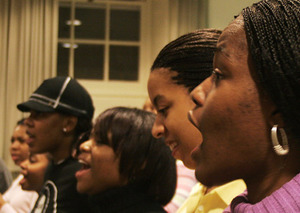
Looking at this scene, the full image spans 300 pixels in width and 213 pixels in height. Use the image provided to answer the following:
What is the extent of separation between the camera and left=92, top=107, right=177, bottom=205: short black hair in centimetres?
149

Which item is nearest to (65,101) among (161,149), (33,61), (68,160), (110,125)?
(68,160)

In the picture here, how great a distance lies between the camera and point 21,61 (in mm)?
3092

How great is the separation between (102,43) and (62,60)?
533mm

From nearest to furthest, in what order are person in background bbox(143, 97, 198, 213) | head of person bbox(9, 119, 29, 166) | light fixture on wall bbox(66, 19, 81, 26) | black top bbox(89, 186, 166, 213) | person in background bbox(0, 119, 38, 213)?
black top bbox(89, 186, 166, 213) → person in background bbox(143, 97, 198, 213) → person in background bbox(0, 119, 38, 213) → light fixture on wall bbox(66, 19, 81, 26) → head of person bbox(9, 119, 29, 166)

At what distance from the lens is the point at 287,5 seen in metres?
0.65

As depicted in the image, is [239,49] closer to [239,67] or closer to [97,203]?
[239,67]

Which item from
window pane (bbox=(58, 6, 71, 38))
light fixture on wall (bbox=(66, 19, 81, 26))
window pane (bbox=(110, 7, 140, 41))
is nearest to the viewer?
window pane (bbox=(58, 6, 71, 38))

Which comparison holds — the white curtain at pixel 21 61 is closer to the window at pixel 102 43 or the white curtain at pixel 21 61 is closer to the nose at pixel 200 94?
the window at pixel 102 43

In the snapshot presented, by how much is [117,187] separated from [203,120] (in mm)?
903

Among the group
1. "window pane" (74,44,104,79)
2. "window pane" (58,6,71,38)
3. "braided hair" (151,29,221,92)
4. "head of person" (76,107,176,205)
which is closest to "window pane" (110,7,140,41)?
"window pane" (74,44,104,79)

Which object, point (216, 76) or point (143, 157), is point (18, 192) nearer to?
point (143, 157)

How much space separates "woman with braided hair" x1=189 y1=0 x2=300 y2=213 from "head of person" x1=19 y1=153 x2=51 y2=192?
4.81 ft

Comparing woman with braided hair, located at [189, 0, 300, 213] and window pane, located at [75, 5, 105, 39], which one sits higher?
window pane, located at [75, 5, 105, 39]

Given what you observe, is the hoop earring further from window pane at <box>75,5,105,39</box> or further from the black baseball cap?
window pane at <box>75,5,105,39</box>
